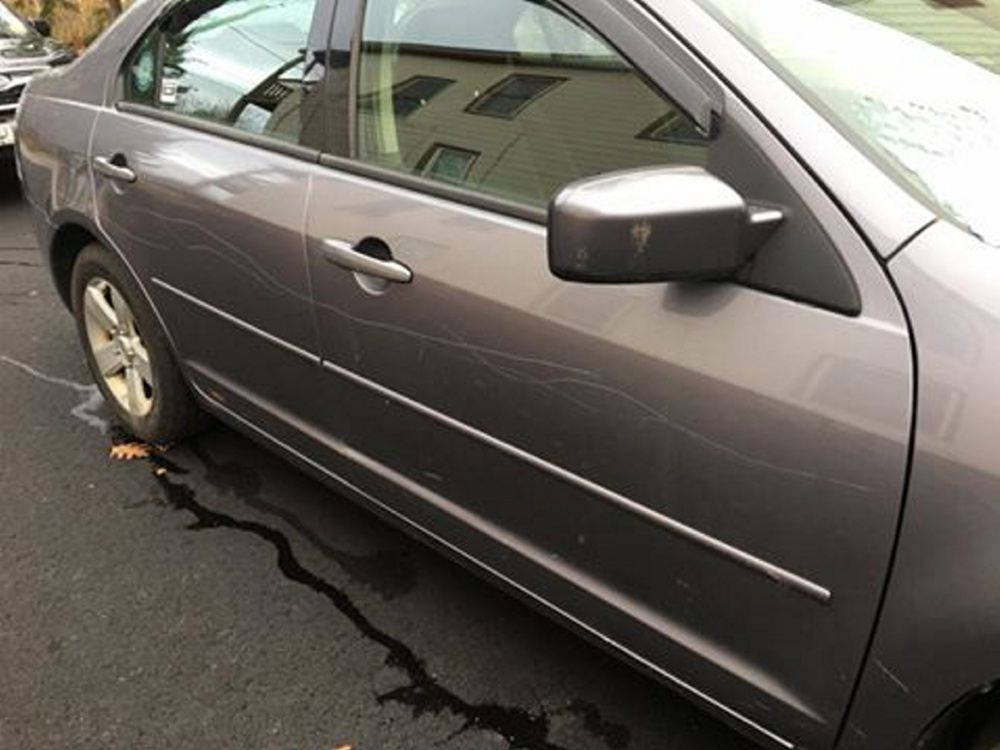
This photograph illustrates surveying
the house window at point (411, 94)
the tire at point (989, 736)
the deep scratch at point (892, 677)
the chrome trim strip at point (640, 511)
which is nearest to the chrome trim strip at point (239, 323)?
the chrome trim strip at point (640, 511)

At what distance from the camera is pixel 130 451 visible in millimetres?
3508

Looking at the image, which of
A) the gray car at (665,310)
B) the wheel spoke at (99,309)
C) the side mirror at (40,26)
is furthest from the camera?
the side mirror at (40,26)

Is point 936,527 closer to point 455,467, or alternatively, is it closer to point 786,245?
point 786,245

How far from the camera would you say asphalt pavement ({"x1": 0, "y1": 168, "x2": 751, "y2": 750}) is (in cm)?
231

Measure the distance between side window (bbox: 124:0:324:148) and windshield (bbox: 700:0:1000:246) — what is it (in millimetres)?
1063

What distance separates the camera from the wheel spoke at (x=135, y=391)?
3438mm

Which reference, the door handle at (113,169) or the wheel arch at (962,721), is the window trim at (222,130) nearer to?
the door handle at (113,169)

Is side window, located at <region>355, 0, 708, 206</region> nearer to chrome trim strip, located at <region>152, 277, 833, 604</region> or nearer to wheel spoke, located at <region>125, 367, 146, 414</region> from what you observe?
chrome trim strip, located at <region>152, 277, 833, 604</region>

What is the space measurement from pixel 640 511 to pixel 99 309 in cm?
232

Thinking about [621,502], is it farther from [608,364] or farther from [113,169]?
[113,169]

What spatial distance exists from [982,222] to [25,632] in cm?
234

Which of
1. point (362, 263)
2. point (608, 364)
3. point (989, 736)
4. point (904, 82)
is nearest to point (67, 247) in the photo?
point (362, 263)

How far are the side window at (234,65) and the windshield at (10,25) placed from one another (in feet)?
17.2

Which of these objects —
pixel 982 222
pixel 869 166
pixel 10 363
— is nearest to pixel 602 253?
pixel 869 166
